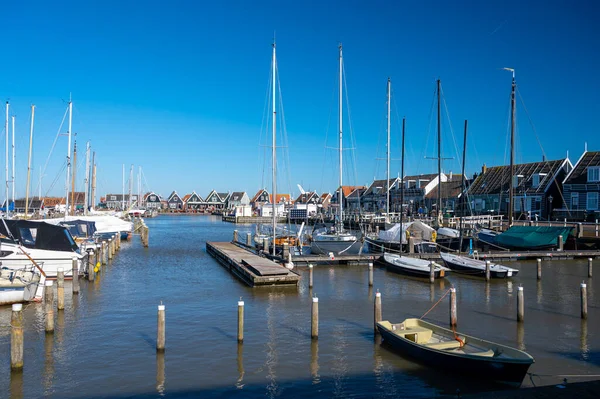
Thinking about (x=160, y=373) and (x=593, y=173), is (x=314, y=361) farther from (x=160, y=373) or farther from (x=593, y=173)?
(x=593, y=173)

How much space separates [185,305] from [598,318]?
17654mm

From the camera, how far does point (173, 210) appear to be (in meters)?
188

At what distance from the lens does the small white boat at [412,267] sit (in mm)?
29844

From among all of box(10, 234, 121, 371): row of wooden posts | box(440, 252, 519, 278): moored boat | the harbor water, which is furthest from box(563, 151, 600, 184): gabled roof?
box(10, 234, 121, 371): row of wooden posts

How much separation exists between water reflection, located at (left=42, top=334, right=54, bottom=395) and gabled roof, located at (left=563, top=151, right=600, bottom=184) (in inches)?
2351

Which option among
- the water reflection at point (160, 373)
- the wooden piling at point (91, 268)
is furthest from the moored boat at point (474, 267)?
the wooden piling at point (91, 268)

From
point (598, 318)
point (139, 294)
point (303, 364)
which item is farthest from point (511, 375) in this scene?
point (139, 294)

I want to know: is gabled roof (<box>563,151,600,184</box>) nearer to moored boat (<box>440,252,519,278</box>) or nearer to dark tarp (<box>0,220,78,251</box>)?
moored boat (<box>440,252,519,278</box>)

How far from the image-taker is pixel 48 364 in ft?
47.8

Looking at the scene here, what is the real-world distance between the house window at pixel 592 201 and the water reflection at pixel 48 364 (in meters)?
59.1

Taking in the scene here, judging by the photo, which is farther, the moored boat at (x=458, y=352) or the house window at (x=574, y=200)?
the house window at (x=574, y=200)

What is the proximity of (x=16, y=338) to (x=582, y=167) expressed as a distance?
63.6 meters

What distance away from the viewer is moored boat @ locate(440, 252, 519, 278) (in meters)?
29.4

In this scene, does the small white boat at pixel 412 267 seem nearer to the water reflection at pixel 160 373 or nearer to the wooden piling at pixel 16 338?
the water reflection at pixel 160 373
